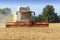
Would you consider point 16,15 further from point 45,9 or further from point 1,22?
point 45,9

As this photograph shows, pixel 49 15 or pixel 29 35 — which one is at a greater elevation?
pixel 49 15

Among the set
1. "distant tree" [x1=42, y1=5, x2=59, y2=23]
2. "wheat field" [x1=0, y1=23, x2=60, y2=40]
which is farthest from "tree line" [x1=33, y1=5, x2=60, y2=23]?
"wheat field" [x1=0, y1=23, x2=60, y2=40]

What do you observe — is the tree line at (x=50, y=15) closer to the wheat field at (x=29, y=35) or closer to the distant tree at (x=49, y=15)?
the distant tree at (x=49, y=15)

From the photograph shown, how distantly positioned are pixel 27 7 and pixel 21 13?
1.27 m

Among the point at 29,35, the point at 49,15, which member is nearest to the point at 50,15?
the point at 49,15

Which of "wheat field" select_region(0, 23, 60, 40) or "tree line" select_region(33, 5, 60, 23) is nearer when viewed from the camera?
"wheat field" select_region(0, 23, 60, 40)

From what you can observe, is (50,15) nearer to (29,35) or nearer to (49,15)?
(49,15)

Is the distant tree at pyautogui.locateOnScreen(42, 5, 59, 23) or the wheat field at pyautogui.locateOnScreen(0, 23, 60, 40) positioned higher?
the distant tree at pyautogui.locateOnScreen(42, 5, 59, 23)

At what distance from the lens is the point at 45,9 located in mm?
89188

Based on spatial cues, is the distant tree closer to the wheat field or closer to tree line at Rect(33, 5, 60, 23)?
tree line at Rect(33, 5, 60, 23)

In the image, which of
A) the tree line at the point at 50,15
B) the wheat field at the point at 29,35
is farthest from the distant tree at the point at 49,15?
the wheat field at the point at 29,35

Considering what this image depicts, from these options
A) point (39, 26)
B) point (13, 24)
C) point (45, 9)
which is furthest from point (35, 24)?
point (45, 9)

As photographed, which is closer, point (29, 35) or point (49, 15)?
point (29, 35)

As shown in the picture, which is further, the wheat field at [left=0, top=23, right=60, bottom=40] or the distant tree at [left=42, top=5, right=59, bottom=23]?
the distant tree at [left=42, top=5, right=59, bottom=23]
